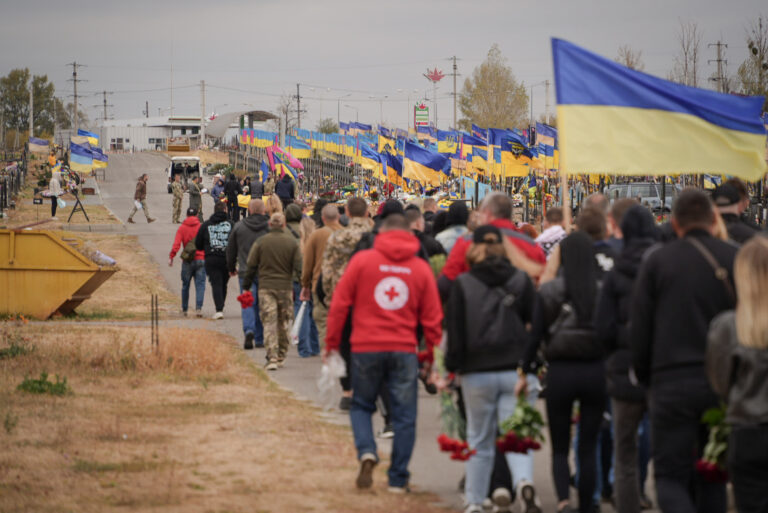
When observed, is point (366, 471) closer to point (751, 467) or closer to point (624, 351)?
point (624, 351)

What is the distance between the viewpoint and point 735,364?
4.75 m

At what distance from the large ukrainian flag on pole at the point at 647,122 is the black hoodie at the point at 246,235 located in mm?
7712

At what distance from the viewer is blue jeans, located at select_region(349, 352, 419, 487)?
25.6ft

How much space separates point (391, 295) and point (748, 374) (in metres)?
3.39

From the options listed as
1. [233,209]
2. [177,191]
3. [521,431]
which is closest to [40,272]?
[521,431]

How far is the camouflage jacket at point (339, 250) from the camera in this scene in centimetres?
1123

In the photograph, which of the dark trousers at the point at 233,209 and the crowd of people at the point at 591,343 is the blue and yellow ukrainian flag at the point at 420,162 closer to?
the dark trousers at the point at 233,209

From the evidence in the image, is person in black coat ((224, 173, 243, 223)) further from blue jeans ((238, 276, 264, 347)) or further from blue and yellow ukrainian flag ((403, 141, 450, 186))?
blue jeans ((238, 276, 264, 347))

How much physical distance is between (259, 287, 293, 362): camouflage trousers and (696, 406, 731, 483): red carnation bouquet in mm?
8764

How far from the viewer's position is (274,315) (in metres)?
13.8

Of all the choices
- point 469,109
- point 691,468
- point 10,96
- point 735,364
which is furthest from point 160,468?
point 10,96

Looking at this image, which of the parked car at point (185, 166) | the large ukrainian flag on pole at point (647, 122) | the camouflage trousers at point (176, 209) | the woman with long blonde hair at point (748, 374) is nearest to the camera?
the woman with long blonde hair at point (748, 374)

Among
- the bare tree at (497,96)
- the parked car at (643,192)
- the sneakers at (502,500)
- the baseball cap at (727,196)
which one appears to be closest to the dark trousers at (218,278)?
the baseball cap at (727,196)

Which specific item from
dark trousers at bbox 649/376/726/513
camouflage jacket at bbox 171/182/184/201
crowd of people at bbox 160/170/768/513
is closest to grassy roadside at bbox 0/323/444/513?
crowd of people at bbox 160/170/768/513
